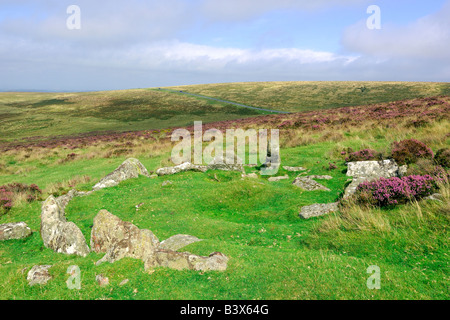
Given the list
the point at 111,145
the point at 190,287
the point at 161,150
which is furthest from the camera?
the point at 111,145

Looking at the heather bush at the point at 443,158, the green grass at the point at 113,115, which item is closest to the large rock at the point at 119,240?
the heather bush at the point at 443,158

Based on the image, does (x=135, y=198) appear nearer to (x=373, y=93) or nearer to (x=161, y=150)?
(x=161, y=150)

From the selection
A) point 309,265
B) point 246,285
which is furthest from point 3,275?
point 309,265

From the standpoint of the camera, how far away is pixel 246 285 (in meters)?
5.50

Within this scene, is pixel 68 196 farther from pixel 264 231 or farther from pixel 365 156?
pixel 365 156

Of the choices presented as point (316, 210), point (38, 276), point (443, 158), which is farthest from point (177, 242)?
point (443, 158)

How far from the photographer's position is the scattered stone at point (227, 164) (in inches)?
709

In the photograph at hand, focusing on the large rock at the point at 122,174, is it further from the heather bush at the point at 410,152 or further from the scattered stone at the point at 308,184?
the heather bush at the point at 410,152

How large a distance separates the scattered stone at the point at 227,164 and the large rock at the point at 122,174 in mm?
5066

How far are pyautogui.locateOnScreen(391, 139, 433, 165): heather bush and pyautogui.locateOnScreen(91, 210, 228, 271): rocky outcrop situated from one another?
1204cm

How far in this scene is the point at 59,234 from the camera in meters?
9.28

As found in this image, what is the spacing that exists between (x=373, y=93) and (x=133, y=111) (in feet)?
Answer: 301

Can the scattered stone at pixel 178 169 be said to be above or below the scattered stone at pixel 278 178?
above

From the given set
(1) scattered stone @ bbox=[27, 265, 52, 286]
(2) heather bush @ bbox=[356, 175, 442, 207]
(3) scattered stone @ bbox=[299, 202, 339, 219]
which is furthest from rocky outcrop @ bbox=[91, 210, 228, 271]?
(2) heather bush @ bbox=[356, 175, 442, 207]
